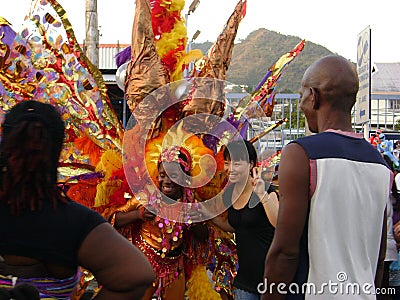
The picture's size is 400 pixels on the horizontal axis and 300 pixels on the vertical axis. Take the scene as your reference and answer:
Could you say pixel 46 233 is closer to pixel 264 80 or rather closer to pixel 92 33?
pixel 264 80

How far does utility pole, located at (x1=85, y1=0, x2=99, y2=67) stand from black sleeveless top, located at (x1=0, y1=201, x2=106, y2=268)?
8327 mm

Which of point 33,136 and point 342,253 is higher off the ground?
point 33,136

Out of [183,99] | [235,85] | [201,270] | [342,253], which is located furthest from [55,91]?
[342,253]

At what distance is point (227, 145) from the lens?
469cm

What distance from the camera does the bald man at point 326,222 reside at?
8.01 ft

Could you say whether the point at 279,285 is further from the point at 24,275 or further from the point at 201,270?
the point at 201,270

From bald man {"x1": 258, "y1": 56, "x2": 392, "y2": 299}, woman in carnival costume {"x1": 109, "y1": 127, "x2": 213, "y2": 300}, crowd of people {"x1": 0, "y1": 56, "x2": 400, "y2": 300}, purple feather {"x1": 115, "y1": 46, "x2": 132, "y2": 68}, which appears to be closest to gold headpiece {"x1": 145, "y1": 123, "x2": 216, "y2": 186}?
woman in carnival costume {"x1": 109, "y1": 127, "x2": 213, "y2": 300}

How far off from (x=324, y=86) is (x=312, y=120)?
0.14 m

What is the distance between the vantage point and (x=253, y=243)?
3.93 meters

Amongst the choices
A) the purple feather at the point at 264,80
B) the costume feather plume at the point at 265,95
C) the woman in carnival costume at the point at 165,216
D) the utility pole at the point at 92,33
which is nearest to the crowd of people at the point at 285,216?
the woman in carnival costume at the point at 165,216

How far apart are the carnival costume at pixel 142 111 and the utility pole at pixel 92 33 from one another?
5.36 metres

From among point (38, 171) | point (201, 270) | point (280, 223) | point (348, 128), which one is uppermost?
point (348, 128)

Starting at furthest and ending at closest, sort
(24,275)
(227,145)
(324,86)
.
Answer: (227,145), (324,86), (24,275)

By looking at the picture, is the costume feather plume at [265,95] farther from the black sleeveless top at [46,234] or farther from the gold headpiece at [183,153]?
the black sleeveless top at [46,234]
